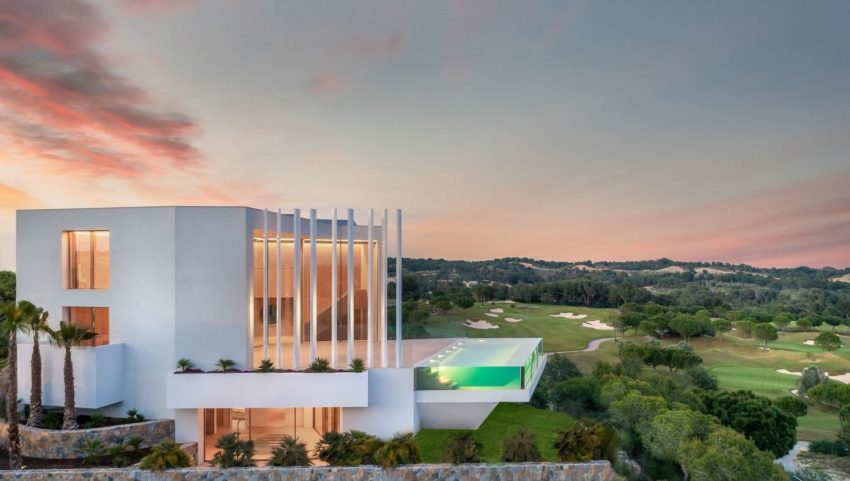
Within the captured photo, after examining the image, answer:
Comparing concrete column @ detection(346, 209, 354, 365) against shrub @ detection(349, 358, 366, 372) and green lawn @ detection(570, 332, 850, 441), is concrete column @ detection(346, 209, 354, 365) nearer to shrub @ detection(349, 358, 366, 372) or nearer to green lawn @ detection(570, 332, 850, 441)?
shrub @ detection(349, 358, 366, 372)

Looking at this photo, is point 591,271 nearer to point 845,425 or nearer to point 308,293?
point 845,425

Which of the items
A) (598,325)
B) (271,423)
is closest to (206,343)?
(271,423)

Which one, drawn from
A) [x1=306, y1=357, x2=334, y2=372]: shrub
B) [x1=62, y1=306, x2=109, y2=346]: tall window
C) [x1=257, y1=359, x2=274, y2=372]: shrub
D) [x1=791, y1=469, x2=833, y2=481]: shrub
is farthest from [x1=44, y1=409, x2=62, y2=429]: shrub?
[x1=791, y1=469, x2=833, y2=481]: shrub

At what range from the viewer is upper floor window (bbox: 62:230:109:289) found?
71.9 ft

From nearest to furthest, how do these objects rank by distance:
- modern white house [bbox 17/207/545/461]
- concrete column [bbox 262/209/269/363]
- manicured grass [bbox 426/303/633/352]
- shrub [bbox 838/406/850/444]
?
modern white house [bbox 17/207/545/461], concrete column [bbox 262/209/269/363], shrub [bbox 838/406/850/444], manicured grass [bbox 426/303/633/352]

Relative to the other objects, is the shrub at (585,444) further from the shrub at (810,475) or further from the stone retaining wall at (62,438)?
the shrub at (810,475)

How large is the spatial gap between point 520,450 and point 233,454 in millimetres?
9132

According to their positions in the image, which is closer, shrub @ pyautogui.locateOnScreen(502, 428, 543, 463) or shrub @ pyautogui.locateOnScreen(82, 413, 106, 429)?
shrub @ pyautogui.locateOnScreen(502, 428, 543, 463)

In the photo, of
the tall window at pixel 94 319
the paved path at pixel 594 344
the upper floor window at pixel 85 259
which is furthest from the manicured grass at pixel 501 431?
the paved path at pixel 594 344

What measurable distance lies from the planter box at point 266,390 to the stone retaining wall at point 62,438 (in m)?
1.63

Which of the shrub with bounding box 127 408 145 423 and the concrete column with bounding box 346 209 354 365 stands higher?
the concrete column with bounding box 346 209 354 365

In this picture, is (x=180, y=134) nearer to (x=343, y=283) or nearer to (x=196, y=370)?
(x=343, y=283)

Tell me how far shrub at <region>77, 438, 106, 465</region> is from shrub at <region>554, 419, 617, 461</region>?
15365mm

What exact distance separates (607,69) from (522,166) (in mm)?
10206
